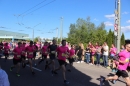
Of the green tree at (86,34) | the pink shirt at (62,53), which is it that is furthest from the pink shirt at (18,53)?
the green tree at (86,34)

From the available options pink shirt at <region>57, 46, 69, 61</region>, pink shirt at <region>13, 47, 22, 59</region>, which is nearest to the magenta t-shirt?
pink shirt at <region>57, 46, 69, 61</region>

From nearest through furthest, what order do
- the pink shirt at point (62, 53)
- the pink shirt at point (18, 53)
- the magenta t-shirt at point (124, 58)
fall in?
the magenta t-shirt at point (124, 58) → the pink shirt at point (62, 53) → the pink shirt at point (18, 53)

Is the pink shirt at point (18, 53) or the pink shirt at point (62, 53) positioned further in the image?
the pink shirt at point (18, 53)

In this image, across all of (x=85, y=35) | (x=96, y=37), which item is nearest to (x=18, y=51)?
(x=96, y=37)

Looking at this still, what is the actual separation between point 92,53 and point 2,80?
12752 mm

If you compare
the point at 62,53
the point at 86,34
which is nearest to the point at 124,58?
the point at 62,53

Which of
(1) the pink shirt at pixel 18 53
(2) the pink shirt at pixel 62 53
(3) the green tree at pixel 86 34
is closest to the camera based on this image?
(2) the pink shirt at pixel 62 53

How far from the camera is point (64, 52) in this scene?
9000 mm

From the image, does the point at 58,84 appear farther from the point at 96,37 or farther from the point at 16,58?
the point at 96,37

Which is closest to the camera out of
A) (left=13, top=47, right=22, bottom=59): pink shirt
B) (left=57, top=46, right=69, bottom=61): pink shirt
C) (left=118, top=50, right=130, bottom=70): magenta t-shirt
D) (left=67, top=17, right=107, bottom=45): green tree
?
(left=118, top=50, right=130, bottom=70): magenta t-shirt

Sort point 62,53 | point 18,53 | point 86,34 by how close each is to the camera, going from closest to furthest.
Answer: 1. point 62,53
2. point 18,53
3. point 86,34

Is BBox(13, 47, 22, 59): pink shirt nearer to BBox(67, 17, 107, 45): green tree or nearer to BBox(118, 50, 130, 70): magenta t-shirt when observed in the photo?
BBox(118, 50, 130, 70): magenta t-shirt

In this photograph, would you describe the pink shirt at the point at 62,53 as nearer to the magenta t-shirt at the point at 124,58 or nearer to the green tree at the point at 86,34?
the magenta t-shirt at the point at 124,58

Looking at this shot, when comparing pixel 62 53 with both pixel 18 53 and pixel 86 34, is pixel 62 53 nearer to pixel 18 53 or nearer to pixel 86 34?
pixel 18 53
